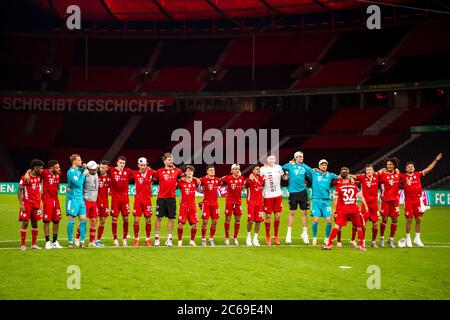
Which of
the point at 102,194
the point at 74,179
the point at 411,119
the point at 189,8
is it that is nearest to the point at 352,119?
the point at 411,119

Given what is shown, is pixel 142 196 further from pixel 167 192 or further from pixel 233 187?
pixel 233 187

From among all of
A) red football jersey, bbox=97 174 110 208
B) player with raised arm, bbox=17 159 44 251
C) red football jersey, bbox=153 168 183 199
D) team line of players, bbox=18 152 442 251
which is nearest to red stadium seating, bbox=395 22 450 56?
team line of players, bbox=18 152 442 251

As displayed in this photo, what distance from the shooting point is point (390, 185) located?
17359mm

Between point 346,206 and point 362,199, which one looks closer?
point 346,206

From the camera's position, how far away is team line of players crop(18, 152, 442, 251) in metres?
16.0

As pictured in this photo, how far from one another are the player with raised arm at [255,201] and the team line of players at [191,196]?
0.03m

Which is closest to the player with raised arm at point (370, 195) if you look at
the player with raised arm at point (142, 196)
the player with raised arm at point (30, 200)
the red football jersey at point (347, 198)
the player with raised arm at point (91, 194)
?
the red football jersey at point (347, 198)

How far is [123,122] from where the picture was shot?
55125 mm

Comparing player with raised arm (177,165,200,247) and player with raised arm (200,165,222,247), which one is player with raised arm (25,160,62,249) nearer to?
player with raised arm (177,165,200,247)

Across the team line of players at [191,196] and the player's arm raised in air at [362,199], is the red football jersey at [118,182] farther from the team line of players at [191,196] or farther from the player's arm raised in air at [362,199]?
the player's arm raised in air at [362,199]

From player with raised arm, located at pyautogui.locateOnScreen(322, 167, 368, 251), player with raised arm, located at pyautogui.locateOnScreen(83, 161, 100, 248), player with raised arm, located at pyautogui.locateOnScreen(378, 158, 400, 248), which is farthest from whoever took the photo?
player with raised arm, located at pyautogui.locateOnScreen(378, 158, 400, 248)

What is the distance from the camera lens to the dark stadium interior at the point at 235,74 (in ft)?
160

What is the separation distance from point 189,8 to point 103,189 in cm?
3596

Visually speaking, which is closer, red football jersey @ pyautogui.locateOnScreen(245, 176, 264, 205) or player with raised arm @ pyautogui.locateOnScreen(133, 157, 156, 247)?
player with raised arm @ pyautogui.locateOnScreen(133, 157, 156, 247)
